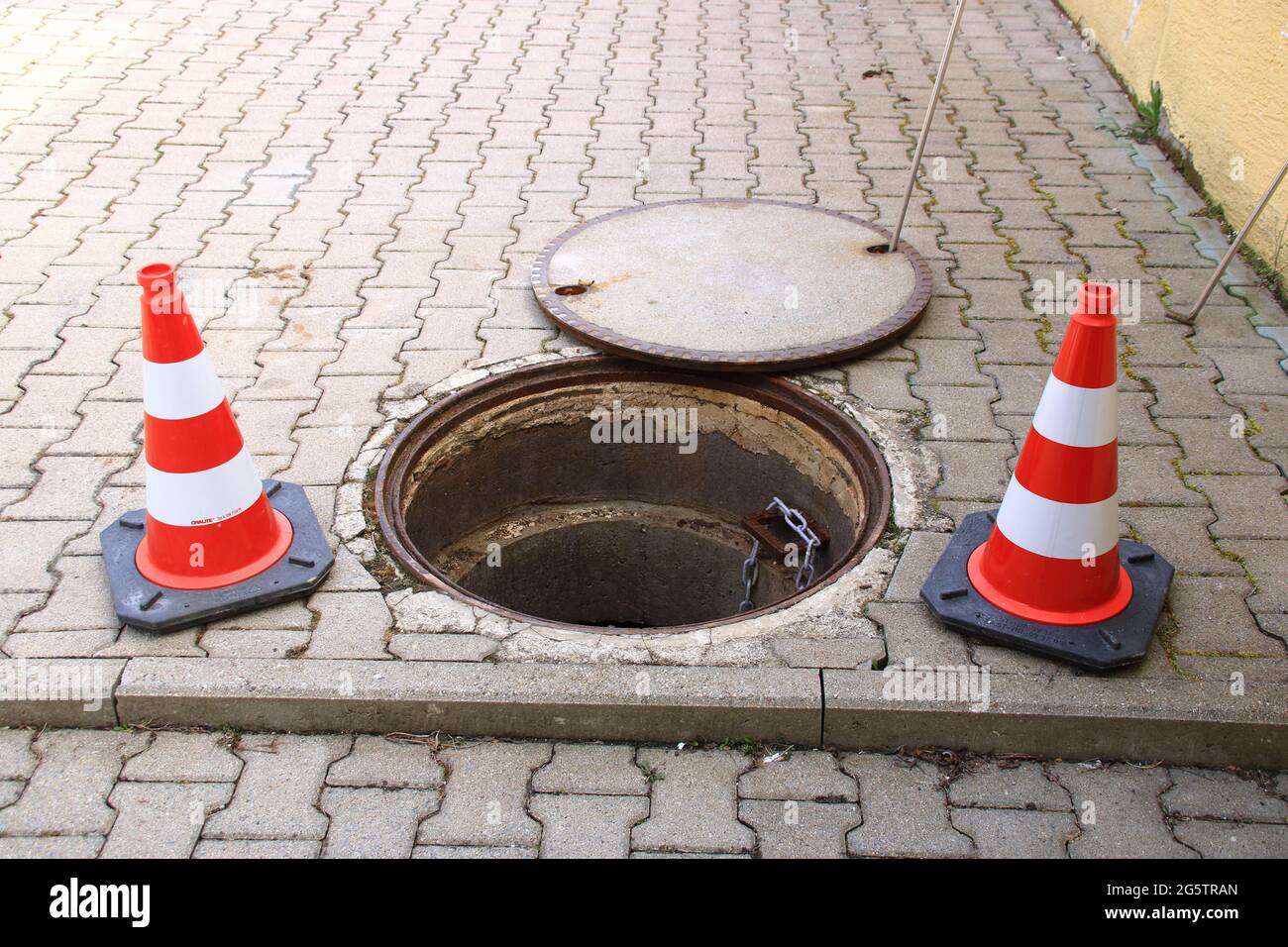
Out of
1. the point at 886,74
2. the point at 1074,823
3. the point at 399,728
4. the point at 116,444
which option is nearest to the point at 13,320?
the point at 116,444

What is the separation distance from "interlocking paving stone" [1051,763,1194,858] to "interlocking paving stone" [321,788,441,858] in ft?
4.80

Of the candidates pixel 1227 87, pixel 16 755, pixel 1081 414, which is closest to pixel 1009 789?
pixel 1081 414

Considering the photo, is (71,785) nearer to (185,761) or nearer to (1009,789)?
(185,761)

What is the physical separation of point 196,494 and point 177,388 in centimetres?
28

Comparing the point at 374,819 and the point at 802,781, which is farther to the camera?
the point at 802,781

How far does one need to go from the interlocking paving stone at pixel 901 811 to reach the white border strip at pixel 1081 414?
2.87ft

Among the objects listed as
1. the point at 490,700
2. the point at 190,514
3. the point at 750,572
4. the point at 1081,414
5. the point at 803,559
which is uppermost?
the point at 1081,414

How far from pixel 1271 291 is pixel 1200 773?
102 inches

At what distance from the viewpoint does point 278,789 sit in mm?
2514

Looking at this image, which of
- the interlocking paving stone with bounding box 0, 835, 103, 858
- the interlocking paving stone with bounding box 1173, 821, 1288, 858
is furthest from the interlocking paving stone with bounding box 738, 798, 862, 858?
the interlocking paving stone with bounding box 0, 835, 103, 858

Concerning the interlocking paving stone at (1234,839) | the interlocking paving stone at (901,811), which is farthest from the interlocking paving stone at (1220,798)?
the interlocking paving stone at (901,811)

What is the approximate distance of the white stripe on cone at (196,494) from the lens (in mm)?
2816

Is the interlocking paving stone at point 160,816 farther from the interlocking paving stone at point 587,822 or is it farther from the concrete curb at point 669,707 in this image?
the interlocking paving stone at point 587,822

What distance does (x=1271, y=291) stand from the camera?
4.36 metres
